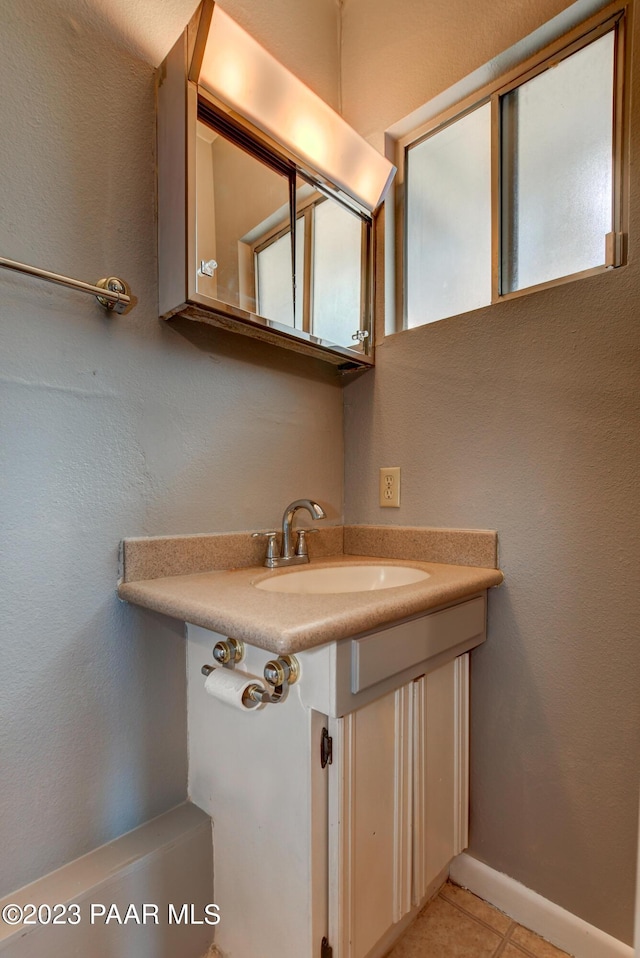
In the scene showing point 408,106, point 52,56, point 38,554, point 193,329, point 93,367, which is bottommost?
point 38,554

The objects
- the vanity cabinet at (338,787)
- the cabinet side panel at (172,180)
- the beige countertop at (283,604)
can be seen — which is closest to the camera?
the beige countertop at (283,604)

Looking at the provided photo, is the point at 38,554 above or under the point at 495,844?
above

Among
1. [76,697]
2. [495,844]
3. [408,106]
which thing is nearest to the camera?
[76,697]

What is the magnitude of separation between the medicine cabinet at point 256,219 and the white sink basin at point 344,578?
0.60 meters

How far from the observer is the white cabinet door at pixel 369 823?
0.78m

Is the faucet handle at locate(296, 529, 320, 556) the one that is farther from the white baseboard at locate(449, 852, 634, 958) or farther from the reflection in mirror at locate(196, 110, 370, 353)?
the white baseboard at locate(449, 852, 634, 958)

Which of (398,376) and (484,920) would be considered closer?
(484,920)

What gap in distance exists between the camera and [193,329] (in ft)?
3.54

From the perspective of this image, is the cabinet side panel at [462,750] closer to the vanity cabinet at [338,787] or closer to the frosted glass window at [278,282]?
the vanity cabinet at [338,787]

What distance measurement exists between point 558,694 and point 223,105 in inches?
59.6

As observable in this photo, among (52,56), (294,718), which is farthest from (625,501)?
(52,56)

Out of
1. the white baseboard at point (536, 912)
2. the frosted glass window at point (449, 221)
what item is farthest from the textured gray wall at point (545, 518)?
the frosted glass window at point (449, 221)

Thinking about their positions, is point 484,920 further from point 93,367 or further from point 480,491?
point 93,367

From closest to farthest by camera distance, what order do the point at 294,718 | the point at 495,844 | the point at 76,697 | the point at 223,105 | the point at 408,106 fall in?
the point at 294,718 < the point at 76,697 < the point at 223,105 < the point at 495,844 < the point at 408,106
